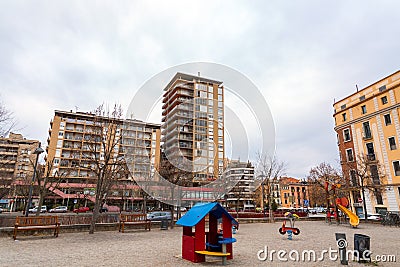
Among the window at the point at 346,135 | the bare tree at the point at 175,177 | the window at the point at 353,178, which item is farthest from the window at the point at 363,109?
the bare tree at the point at 175,177

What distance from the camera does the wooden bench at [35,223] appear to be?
11.9 m

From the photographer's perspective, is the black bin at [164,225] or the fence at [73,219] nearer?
the fence at [73,219]

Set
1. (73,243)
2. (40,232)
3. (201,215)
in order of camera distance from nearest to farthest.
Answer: (201,215) < (73,243) < (40,232)

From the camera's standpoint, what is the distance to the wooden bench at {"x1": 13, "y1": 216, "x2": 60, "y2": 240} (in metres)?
11.9

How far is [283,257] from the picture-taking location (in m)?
8.27

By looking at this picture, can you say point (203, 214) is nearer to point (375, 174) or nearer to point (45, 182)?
point (45, 182)

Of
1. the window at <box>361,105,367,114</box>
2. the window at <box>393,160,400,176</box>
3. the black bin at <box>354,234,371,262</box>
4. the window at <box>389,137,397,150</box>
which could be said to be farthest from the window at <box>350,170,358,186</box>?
the black bin at <box>354,234,371,262</box>

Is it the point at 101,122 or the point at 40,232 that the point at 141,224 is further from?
the point at 101,122

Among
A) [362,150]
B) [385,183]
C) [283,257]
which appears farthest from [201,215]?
[362,150]

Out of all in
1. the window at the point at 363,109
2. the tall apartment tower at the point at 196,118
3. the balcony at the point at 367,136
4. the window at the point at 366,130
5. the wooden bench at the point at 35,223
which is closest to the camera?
the wooden bench at the point at 35,223

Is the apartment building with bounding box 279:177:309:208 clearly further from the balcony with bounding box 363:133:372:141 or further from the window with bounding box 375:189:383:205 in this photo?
the window with bounding box 375:189:383:205

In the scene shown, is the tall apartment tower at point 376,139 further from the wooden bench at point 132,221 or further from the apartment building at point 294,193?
the apartment building at point 294,193

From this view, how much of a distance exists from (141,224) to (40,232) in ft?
18.9

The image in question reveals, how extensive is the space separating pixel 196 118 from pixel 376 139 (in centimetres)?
4286
